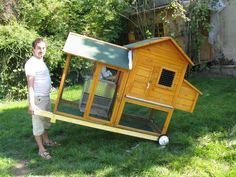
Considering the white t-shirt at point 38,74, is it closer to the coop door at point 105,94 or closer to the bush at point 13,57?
the coop door at point 105,94

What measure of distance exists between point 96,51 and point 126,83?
66cm

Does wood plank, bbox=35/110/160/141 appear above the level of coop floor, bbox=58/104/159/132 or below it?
below

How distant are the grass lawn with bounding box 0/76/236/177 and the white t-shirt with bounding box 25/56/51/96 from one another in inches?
38.1

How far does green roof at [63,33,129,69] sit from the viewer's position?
6094mm

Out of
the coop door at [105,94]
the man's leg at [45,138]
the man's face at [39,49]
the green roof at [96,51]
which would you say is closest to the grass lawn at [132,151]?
the man's leg at [45,138]

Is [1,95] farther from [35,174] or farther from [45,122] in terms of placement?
[35,174]

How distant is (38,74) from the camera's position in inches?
249

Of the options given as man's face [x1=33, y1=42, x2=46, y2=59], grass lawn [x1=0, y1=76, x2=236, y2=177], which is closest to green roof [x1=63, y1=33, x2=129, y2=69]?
man's face [x1=33, y1=42, x2=46, y2=59]

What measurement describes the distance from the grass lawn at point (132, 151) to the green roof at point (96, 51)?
136 cm

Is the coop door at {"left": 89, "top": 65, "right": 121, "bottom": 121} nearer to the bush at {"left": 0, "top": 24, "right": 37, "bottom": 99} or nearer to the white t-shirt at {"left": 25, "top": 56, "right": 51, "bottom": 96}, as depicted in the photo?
the white t-shirt at {"left": 25, "top": 56, "right": 51, "bottom": 96}

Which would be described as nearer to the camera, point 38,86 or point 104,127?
point 104,127

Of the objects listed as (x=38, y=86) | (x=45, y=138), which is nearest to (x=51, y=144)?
(x=45, y=138)

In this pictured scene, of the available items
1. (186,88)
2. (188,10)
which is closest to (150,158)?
(186,88)

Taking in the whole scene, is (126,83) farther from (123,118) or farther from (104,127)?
(123,118)
